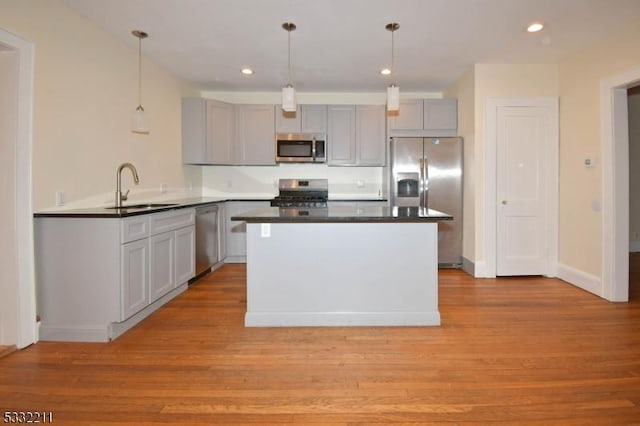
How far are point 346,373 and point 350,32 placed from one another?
2.97 metres

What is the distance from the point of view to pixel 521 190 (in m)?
4.37

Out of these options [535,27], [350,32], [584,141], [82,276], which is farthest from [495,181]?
[82,276]

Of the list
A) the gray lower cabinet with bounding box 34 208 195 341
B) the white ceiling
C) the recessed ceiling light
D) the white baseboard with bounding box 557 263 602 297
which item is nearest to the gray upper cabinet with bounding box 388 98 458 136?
the white ceiling

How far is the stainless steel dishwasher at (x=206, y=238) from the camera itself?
423 cm

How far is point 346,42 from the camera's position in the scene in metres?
3.68

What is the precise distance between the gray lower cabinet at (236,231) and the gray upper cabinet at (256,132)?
0.69 metres

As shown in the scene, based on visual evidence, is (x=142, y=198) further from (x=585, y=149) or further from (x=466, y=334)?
(x=585, y=149)

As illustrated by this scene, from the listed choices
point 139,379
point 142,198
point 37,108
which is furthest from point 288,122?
point 139,379

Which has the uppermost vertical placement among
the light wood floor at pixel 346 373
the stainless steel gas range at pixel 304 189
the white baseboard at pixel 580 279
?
the stainless steel gas range at pixel 304 189

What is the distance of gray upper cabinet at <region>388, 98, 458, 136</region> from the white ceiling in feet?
1.23

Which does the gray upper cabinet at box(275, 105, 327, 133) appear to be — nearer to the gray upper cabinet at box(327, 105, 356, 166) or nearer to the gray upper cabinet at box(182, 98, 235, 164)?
the gray upper cabinet at box(327, 105, 356, 166)

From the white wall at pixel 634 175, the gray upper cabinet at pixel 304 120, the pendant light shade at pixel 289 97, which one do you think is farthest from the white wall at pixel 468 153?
the white wall at pixel 634 175

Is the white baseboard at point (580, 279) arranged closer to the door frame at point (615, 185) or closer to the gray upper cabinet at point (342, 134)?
the door frame at point (615, 185)

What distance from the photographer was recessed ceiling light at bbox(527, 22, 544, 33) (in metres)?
3.28
